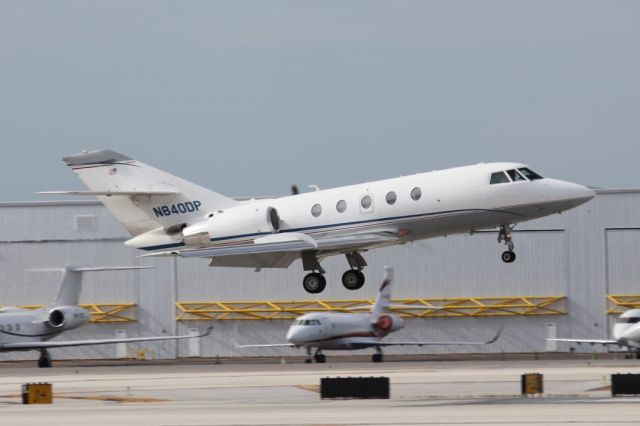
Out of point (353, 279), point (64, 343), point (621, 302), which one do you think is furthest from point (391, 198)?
point (64, 343)

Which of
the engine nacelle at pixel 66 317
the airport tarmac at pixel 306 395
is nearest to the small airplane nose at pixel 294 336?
the airport tarmac at pixel 306 395

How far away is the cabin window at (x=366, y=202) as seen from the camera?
46062 millimetres

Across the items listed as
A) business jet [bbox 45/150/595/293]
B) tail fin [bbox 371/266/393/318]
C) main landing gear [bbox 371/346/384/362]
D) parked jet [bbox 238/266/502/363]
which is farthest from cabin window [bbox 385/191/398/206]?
main landing gear [bbox 371/346/384/362]

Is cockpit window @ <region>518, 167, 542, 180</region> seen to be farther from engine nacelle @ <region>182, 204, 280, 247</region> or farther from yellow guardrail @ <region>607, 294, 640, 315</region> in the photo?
yellow guardrail @ <region>607, 294, 640, 315</region>

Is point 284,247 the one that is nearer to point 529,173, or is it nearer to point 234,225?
point 234,225

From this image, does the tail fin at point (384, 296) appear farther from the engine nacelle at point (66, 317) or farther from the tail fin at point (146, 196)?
the tail fin at point (146, 196)

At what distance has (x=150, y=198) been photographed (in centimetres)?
5000

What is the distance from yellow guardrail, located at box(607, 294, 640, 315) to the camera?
253 ft

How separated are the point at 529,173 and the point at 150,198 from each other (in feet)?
44.5

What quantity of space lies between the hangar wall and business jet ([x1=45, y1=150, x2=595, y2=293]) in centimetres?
3029

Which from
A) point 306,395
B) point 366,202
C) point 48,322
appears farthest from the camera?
point 48,322

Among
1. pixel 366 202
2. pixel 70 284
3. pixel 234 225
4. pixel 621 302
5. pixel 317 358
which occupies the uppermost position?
pixel 366 202

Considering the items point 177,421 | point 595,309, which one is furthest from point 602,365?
point 177,421

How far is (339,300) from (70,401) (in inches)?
1090
